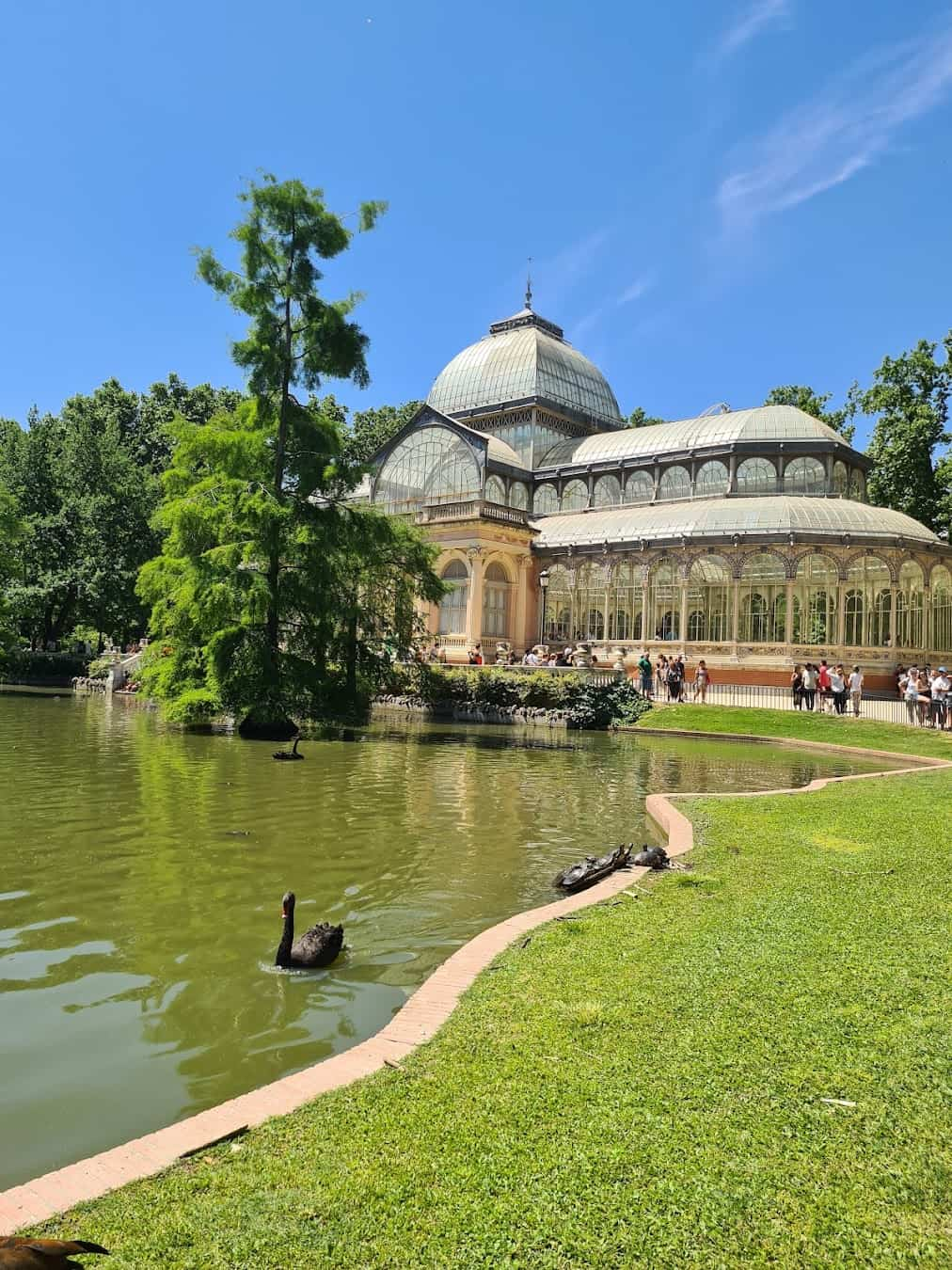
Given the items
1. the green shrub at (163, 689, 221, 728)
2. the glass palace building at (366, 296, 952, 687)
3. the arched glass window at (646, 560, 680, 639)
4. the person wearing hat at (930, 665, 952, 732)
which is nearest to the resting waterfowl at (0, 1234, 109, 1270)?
the green shrub at (163, 689, 221, 728)

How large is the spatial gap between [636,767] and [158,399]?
4809 centimetres

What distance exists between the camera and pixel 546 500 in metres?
46.7

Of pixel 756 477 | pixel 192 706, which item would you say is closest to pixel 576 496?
pixel 756 477

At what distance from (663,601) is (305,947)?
3537 centimetres

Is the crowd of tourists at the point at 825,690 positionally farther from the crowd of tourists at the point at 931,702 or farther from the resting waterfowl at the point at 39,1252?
the resting waterfowl at the point at 39,1252

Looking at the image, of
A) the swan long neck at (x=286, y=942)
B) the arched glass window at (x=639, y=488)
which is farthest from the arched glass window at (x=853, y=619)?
the swan long neck at (x=286, y=942)

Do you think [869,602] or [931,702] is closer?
[931,702]

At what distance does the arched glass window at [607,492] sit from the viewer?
1758 inches

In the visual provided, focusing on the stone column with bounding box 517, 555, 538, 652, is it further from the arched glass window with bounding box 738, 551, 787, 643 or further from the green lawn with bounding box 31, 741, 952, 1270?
the green lawn with bounding box 31, 741, 952, 1270

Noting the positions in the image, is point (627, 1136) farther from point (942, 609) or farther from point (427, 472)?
point (427, 472)

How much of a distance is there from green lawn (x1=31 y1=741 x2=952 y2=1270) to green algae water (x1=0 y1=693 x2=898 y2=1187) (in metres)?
1.04

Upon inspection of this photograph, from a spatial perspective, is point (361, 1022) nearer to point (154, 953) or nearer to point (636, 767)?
point (154, 953)

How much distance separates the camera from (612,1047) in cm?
423

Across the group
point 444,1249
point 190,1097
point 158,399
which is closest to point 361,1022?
point 190,1097
